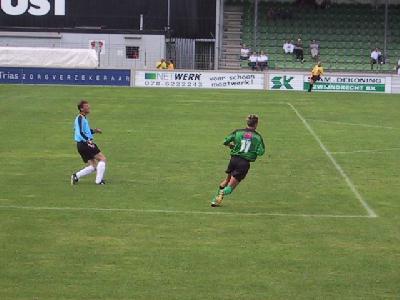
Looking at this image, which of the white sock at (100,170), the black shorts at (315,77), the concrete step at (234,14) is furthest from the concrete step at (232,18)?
the white sock at (100,170)

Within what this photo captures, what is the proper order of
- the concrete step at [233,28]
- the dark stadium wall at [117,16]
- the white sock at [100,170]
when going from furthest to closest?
the concrete step at [233,28]
the dark stadium wall at [117,16]
the white sock at [100,170]

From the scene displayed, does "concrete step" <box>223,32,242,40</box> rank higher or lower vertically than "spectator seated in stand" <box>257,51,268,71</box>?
higher

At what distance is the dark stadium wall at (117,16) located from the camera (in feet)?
216

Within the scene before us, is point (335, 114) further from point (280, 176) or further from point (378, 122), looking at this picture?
point (280, 176)

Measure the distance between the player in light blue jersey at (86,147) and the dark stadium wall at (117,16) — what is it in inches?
1808

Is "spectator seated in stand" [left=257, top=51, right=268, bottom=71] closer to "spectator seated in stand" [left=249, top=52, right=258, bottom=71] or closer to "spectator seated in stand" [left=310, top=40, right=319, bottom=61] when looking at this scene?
"spectator seated in stand" [left=249, top=52, right=258, bottom=71]

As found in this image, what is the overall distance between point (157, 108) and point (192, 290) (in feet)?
94.7

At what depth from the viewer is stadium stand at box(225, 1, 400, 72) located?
211 ft

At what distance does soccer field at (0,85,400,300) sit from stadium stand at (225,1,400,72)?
97.2 ft

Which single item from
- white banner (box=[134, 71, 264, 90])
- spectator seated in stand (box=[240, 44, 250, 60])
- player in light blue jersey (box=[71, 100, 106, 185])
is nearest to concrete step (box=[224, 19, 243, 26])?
spectator seated in stand (box=[240, 44, 250, 60])

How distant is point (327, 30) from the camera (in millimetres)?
66250

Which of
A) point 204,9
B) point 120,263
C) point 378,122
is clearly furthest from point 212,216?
point 204,9

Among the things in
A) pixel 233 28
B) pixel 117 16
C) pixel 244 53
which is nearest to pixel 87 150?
pixel 244 53

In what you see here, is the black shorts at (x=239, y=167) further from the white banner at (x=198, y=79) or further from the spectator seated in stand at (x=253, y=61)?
the spectator seated in stand at (x=253, y=61)
